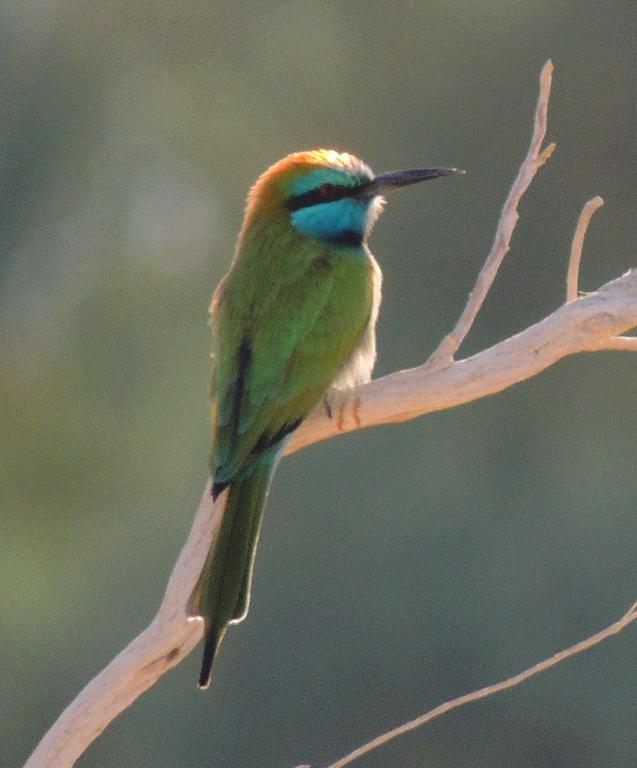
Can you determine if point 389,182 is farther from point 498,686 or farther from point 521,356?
point 498,686

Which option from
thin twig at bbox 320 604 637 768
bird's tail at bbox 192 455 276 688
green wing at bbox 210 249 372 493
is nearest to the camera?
thin twig at bbox 320 604 637 768

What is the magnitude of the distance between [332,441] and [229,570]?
556 cm

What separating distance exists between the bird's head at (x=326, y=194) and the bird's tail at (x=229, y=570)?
584 mm

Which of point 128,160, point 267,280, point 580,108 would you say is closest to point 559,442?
point 580,108

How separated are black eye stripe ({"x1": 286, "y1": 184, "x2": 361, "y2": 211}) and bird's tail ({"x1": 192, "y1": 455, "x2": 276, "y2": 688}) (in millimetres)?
602

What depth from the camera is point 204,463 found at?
7773 mm

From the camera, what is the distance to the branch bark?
74.9 inches

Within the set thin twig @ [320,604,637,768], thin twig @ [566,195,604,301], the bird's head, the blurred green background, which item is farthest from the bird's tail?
the blurred green background

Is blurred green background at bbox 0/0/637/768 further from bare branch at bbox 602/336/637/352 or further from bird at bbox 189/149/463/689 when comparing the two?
bare branch at bbox 602/336/637/352

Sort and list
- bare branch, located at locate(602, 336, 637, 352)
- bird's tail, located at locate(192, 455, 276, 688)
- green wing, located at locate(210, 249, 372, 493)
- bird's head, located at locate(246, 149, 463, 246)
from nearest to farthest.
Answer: bird's tail, located at locate(192, 455, 276, 688), bare branch, located at locate(602, 336, 637, 352), green wing, located at locate(210, 249, 372, 493), bird's head, located at locate(246, 149, 463, 246)

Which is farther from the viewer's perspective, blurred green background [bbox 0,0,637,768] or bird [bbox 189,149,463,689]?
blurred green background [bbox 0,0,637,768]

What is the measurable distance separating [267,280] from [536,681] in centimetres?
504

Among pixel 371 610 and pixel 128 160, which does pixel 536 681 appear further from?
pixel 128 160

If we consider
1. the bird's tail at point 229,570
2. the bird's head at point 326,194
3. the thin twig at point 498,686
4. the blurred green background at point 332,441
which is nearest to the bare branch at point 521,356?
the bird's tail at point 229,570
